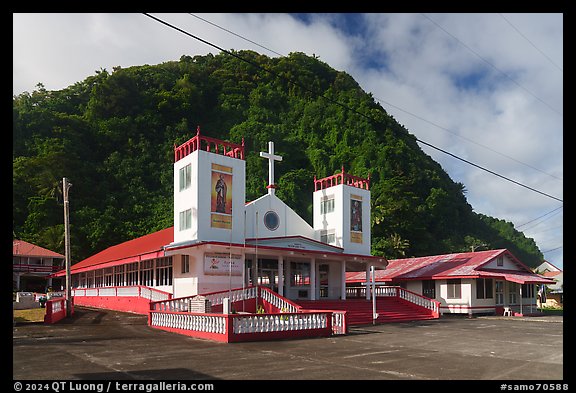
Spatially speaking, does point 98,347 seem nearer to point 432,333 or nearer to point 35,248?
point 432,333

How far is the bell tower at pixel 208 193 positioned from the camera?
936 inches

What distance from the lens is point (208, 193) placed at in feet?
78.8

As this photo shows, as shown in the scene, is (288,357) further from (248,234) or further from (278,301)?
(248,234)

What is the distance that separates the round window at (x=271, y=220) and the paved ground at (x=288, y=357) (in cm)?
1098

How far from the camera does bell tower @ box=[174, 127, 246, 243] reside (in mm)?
23781

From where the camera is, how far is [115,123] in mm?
73875

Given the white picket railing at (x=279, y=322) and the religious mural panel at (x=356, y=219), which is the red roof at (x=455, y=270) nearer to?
the religious mural panel at (x=356, y=219)

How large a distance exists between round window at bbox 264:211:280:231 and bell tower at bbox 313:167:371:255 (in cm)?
388

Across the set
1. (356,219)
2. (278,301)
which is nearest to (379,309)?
(356,219)

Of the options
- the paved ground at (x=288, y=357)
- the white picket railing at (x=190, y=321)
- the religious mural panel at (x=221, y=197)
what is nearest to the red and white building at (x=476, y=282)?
the paved ground at (x=288, y=357)

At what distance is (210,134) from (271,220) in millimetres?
54269

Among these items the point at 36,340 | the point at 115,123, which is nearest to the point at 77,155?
the point at 115,123

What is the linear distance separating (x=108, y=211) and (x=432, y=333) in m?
51.4

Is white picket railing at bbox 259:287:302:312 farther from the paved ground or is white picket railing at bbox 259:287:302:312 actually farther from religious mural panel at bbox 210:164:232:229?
religious mural panel at bbox 210:164:232:229
